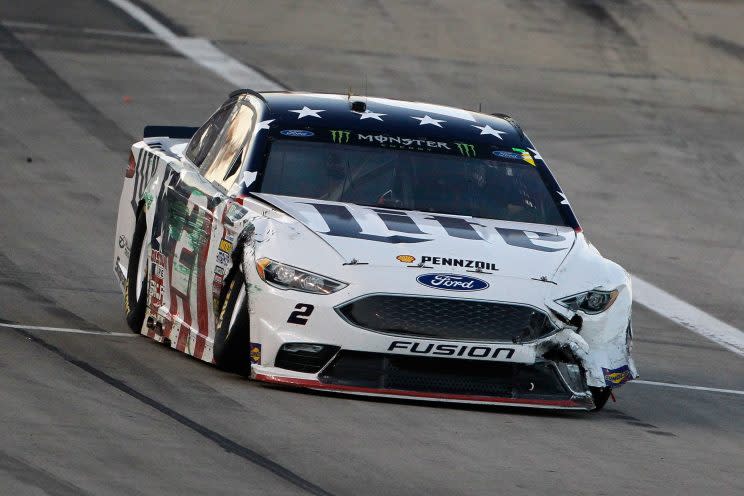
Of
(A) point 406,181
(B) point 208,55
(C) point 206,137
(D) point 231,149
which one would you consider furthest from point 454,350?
(B) point 208,55

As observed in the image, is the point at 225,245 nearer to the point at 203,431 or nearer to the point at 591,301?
the point at 203,431

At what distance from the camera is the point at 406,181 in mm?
9836

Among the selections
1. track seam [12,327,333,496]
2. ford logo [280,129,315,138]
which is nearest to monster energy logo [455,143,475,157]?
ford logo [280,129,315,138]

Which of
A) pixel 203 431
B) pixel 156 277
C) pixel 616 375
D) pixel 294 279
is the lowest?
pixel 156 277

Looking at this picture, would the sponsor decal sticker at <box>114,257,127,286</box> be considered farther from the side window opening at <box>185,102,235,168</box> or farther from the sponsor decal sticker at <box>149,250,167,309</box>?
the side window opening at <box>185,102,235,168</box>

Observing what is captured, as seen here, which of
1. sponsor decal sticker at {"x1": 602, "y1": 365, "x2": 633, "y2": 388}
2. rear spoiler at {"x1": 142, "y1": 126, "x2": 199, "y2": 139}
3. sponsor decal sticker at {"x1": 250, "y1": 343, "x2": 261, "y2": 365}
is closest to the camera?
sponsor decal sticker at {"x1": 250, "y1": 343, "x2": 261, "y2": 365}

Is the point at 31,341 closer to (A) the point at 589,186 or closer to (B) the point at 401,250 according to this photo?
(B) the point at 401,250

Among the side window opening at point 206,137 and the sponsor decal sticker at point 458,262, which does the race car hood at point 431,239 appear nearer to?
the sponsor decal sticker at point 458,262

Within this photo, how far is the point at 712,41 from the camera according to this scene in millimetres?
27094

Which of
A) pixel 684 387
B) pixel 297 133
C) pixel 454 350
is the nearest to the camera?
pixel 454 350

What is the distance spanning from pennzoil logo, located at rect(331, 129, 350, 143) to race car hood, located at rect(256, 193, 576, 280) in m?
0.62

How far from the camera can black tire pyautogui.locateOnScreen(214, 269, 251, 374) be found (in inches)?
347

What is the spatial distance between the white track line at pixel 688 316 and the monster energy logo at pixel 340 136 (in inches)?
148

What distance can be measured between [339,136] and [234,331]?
1636 millimetres
